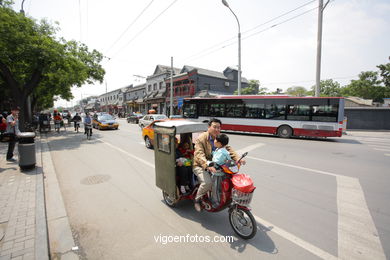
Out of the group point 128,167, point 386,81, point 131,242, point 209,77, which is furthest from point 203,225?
point 386,81

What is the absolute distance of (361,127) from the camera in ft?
A: 65.0

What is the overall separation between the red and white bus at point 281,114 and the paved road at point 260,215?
5.60 meters

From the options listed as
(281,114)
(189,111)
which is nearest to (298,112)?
(281,114)

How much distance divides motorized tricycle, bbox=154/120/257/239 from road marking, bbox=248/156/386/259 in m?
1.33

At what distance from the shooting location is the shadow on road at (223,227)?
8.64 feet

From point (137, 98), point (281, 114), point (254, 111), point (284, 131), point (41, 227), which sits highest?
point (137, 98)

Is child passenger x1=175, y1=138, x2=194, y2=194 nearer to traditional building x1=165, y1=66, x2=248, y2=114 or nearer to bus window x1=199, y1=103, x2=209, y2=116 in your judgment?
bus window x1=199, y1=103, x2=209, y2=116

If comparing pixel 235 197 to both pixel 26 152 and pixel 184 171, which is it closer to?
pixel 184 171

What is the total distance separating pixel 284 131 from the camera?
500 inches

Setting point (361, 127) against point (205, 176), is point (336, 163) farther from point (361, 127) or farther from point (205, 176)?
point (361, 127)

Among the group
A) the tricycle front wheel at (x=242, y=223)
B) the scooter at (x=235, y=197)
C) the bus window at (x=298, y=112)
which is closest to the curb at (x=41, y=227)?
the scooter at (x=235, y=197)

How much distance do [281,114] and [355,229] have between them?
35.0ft

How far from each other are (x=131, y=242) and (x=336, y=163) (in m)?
7.17

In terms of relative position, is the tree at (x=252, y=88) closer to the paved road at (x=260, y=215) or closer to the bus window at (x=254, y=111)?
the bus window at (x=254, y=111)
